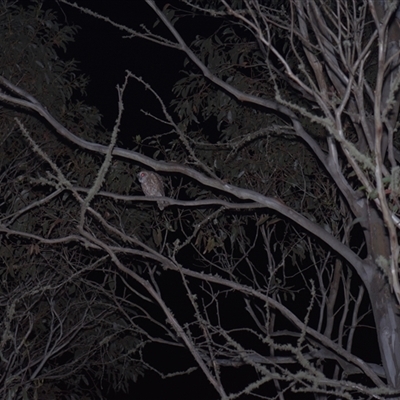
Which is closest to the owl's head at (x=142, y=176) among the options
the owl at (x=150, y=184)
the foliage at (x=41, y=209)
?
the owl at (x=150, y=184)

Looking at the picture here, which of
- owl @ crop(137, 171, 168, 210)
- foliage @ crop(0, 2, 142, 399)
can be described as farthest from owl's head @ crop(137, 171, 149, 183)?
foliage @ crop(0, 2, 142, 399)

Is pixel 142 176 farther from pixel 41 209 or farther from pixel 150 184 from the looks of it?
pixel 41 209

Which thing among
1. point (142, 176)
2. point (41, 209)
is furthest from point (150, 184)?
point (41, 209)

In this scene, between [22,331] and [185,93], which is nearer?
[185,93]

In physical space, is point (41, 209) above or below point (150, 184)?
below

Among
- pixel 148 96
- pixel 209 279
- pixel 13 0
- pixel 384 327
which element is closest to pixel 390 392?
pixel 384 327

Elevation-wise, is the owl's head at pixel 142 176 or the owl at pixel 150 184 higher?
the owl's head at pixel 142 176

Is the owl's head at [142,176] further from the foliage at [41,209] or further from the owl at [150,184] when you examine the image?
the foliage at [41,209]

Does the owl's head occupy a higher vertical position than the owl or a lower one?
higher

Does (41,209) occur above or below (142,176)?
below

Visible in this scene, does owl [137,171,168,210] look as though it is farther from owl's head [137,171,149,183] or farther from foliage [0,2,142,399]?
foliage [0,2,142,399]

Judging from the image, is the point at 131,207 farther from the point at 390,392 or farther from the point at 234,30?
the point at 390,392

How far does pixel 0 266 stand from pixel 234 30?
320 centimetres

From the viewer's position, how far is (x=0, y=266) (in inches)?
274
